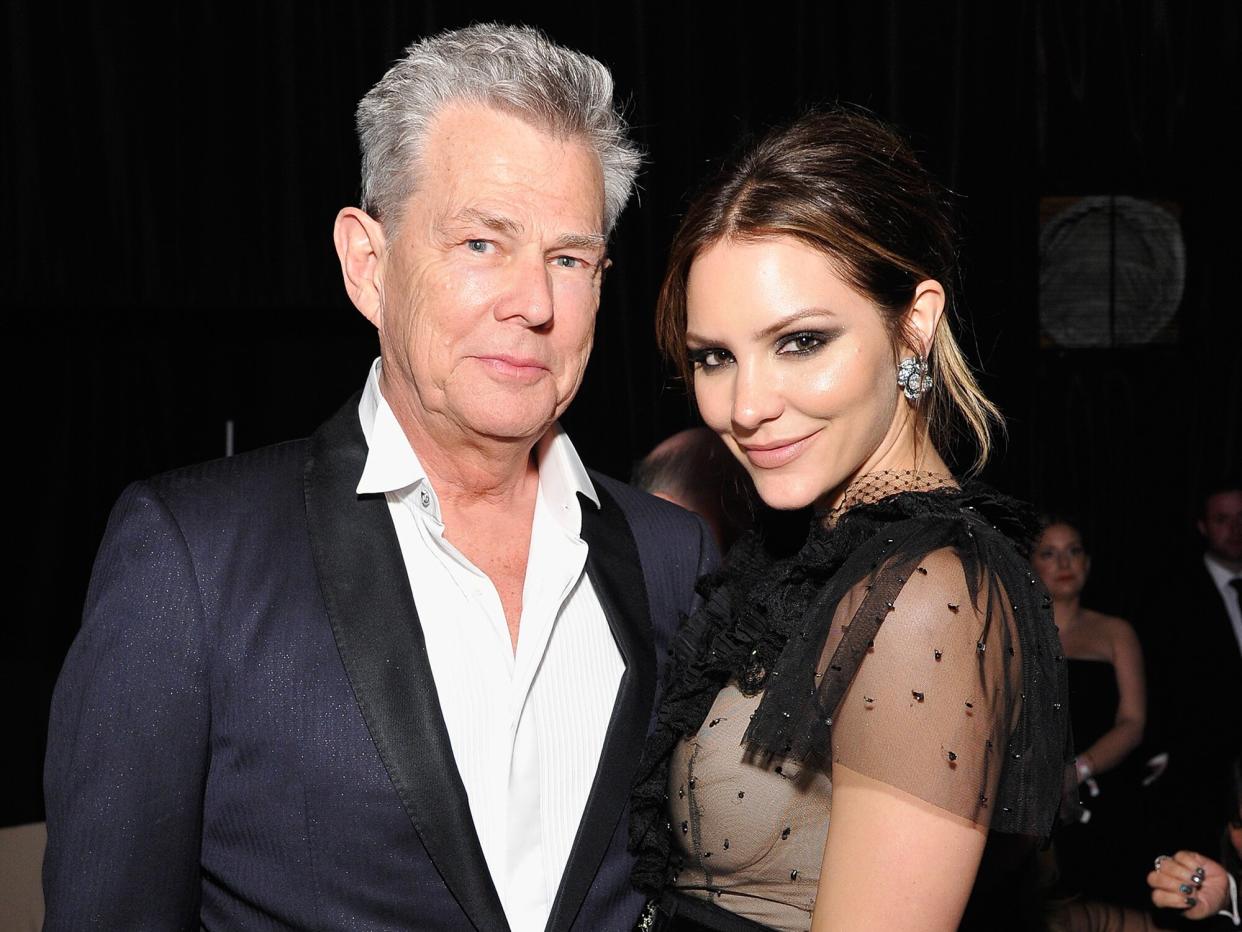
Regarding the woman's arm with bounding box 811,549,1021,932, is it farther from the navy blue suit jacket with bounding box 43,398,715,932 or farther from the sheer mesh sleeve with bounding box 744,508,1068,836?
the navy blue suit jacket with bounding box 43,398,715,932

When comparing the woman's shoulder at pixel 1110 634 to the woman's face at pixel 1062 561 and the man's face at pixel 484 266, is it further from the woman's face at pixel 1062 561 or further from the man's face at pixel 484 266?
the man's face at pixel 484 266

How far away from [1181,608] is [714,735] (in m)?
3.90

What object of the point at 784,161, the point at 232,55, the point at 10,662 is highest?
the point at 232,55

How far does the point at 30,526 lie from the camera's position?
369cm

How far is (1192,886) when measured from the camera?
2777 mm

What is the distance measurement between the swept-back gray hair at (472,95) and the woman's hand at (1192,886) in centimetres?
205

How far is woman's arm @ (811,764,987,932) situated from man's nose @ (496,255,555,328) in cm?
75

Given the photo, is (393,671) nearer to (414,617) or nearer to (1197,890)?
(414,617)

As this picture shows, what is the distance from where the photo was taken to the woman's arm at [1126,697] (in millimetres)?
4680

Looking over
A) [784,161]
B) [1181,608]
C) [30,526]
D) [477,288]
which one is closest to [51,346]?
[30,526]

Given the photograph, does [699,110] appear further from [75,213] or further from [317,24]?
[75,213]

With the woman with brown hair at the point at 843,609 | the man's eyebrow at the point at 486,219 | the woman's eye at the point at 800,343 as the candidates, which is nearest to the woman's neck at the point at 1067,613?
the woman with brown hair at the point at 843,609

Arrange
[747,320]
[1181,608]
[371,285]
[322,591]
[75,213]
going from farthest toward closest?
[1181,608] < [75,213] < [371,285] < [747,320] < [322,591]

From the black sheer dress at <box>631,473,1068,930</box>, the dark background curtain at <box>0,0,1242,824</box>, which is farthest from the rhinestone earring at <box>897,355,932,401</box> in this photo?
the dark background curtain at <box>0,0,1242,824</box>
